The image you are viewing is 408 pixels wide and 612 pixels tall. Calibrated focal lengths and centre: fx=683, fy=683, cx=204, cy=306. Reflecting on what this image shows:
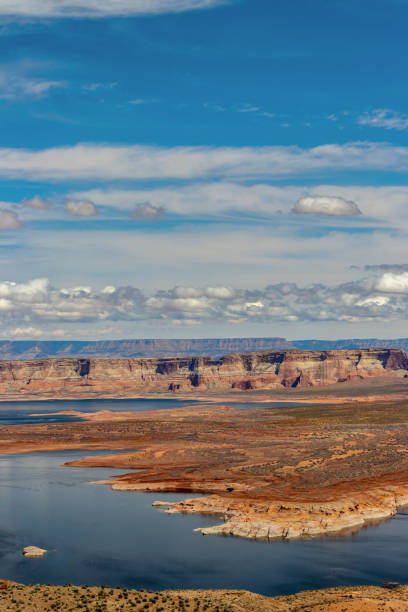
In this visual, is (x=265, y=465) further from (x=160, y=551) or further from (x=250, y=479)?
(x=160, y=551)

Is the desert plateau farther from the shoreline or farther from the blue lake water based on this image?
the blue lake water

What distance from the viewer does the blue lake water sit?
60191 mm

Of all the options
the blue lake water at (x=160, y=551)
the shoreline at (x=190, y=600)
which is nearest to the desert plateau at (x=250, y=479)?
the shoreline at (x=190, y=600)

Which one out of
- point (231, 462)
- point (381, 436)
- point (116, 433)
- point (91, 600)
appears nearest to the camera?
point (91, 600)

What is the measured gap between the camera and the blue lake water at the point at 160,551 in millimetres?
60191

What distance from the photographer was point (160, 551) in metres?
69.0

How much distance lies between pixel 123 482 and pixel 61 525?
27.1m

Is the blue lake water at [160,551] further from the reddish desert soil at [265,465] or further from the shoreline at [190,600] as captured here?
the reddish desert soil at [265,465]

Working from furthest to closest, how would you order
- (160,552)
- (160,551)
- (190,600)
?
(160,551)
(160,552)
(190,600)

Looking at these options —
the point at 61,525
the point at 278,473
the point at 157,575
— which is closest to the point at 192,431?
the point at 278,473

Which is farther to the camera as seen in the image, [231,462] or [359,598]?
[231,462]

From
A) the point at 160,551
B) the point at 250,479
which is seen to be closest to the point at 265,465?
the point at 250,479

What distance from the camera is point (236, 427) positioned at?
190375 millimetres

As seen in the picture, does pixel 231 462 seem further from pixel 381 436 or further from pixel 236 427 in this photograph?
pixel 236 427
